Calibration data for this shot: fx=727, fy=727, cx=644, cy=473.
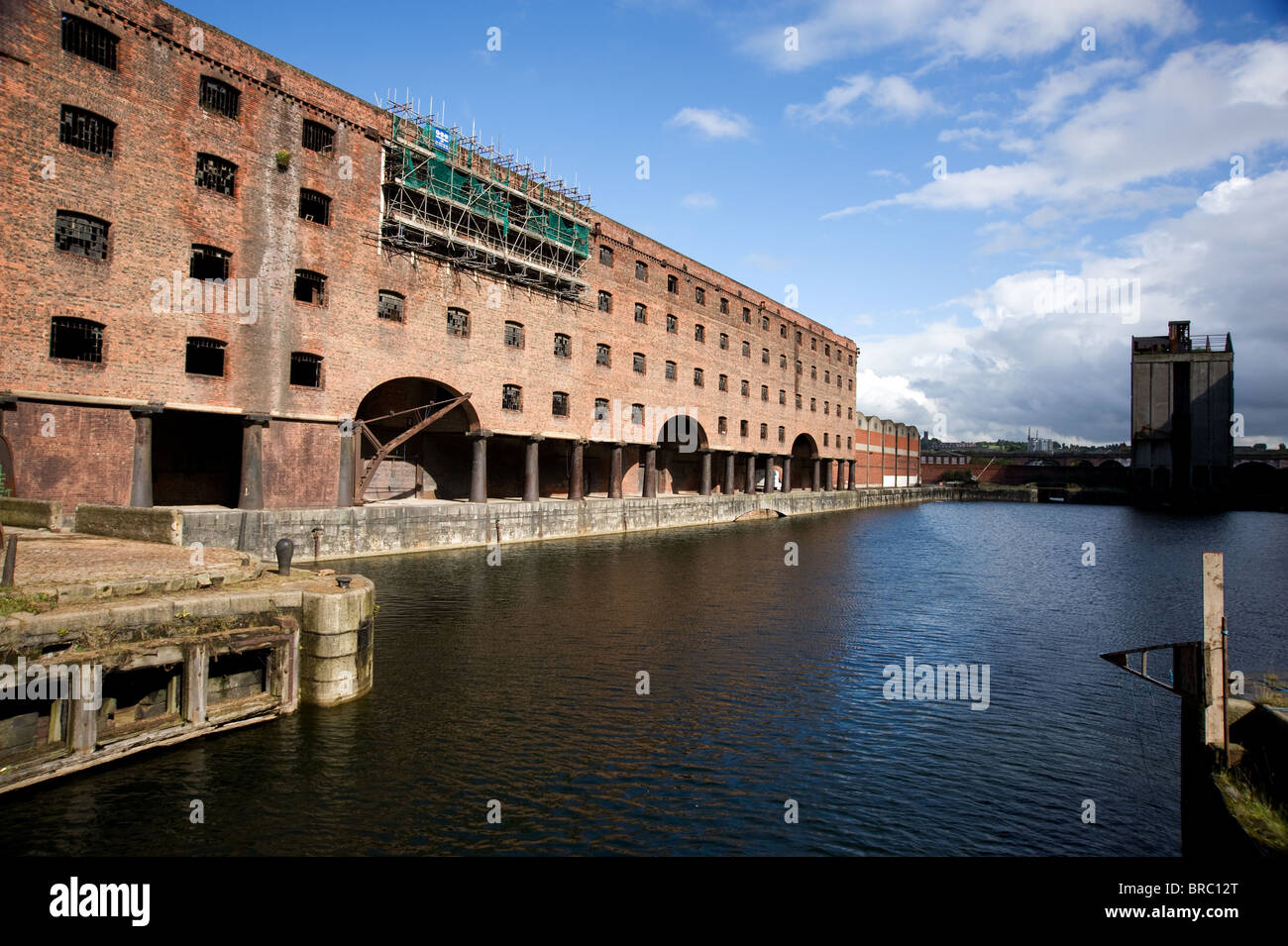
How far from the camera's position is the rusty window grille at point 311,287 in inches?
974

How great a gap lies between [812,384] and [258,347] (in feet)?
155

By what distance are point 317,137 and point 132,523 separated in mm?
16877

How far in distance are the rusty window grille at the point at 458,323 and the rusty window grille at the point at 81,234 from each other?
38.2ft

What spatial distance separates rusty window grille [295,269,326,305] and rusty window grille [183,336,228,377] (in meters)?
3.35

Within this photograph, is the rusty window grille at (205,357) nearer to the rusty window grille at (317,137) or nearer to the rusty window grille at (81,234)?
the rusty window grille at (81,234)

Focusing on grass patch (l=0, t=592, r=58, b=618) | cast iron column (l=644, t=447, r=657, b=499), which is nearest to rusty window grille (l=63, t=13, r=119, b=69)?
grass patch (l=0, t=592, r=58, b=618)

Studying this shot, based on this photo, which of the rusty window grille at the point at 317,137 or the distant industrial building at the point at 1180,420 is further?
the distant industrial building at the point at 1180,420

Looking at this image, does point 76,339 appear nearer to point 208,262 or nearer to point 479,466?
point 208,262

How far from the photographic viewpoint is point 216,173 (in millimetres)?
22328

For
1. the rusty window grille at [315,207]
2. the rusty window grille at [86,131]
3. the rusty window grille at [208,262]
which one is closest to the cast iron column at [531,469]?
the rusty window grille at [315,207]

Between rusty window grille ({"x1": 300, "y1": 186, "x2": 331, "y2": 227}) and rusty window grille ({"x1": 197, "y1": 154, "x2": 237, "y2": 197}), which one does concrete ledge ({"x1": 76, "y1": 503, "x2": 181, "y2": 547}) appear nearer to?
rusty window grille ({"x1": 197, "y1": 154, "x2": 237, "y2": 197})
